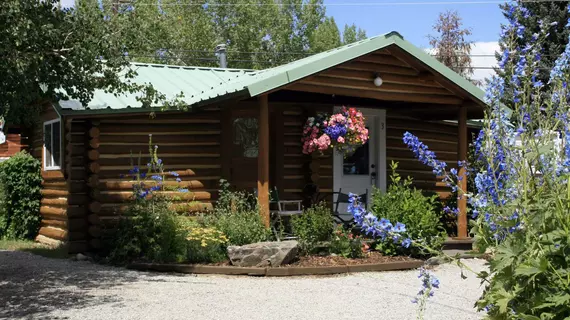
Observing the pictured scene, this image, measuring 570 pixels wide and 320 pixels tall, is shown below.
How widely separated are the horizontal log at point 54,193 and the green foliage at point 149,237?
210 cm

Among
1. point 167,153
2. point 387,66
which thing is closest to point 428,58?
point 387,66

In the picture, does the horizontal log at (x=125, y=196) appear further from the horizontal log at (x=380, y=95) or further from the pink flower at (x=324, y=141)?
the horizontal log at (x=380, y=95)

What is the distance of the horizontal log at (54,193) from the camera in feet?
43.7

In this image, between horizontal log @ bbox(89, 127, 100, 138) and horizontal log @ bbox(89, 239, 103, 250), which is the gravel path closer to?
horizontal log @ bbox(89, 239, 103, 250)

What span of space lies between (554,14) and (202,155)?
54.0 feet

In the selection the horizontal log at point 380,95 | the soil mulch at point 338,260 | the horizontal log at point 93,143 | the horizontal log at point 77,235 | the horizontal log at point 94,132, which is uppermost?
the horizontal log at point 380,95

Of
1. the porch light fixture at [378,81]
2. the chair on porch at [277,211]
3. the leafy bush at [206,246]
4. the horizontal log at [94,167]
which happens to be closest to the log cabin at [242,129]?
the horizontal log at [94,167]

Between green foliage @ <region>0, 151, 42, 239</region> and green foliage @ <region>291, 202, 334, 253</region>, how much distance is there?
6518mm

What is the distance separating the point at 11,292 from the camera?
8.48 m

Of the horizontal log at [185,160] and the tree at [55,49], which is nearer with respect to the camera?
the tree at [55,49]

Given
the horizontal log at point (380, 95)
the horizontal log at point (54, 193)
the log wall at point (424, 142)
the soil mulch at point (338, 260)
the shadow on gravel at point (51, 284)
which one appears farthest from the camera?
the log wall at point (424, 142)

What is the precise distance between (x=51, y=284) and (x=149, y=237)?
2.10 meters

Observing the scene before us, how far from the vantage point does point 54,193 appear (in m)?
13.8

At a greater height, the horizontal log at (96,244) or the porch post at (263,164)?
the porch post at (263,164)
